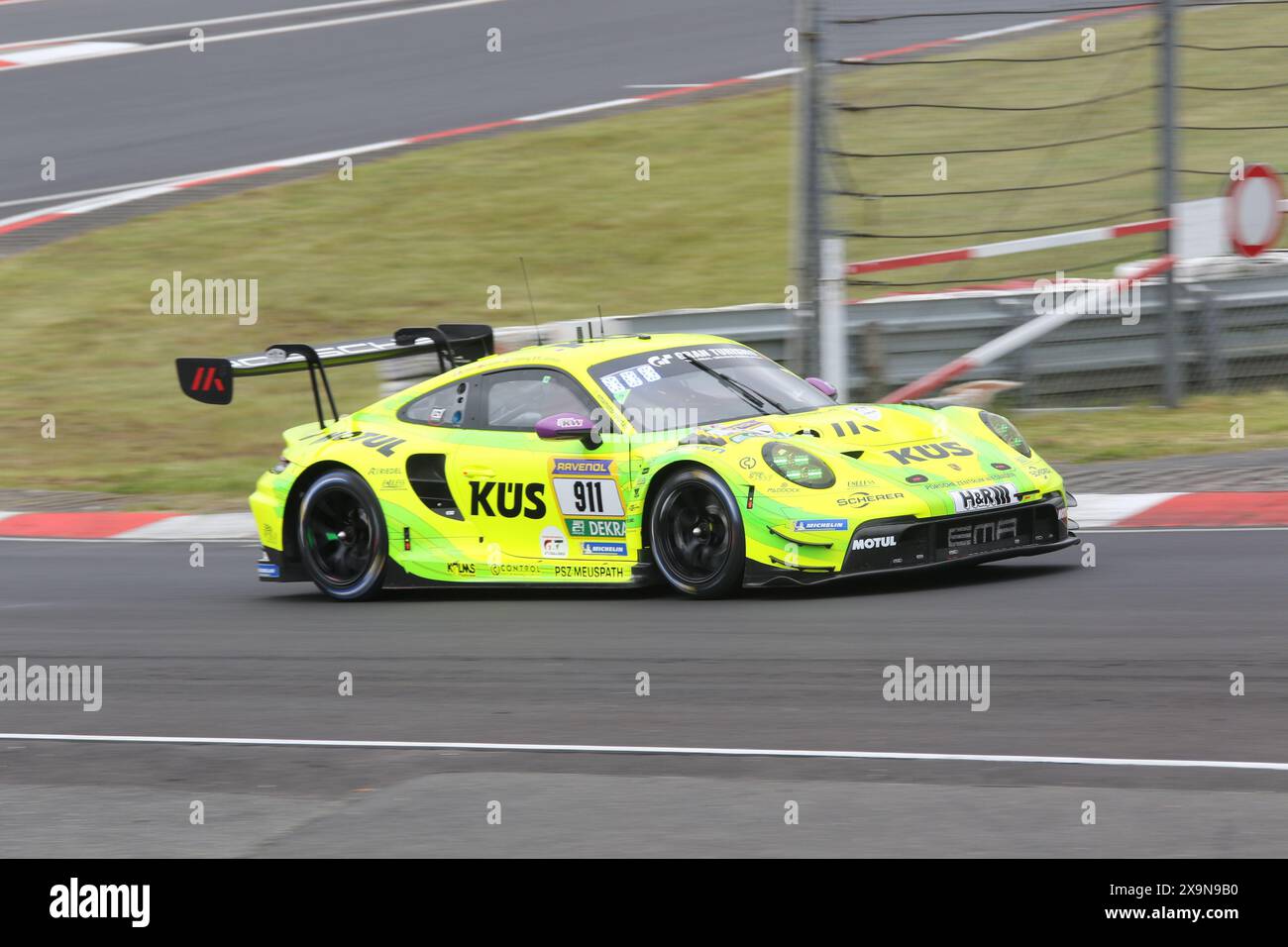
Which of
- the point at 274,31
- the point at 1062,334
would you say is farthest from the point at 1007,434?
the point at 274,31

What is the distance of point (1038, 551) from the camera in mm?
9352

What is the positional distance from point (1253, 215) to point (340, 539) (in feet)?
26.4

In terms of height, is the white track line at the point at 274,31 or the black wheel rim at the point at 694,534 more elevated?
the white track line at the point at 274,31

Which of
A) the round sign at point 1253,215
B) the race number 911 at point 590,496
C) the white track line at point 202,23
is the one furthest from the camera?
the white track line at point 202,23

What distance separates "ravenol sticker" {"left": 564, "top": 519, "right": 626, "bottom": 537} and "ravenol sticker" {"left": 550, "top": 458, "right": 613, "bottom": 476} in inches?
9.0

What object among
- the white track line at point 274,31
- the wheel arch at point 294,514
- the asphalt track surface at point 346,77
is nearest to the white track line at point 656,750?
the wheel arch at point 294,514

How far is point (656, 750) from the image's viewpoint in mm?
6438

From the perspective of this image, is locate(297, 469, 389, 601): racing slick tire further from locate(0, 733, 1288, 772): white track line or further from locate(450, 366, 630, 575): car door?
locate(0, 733, 1288, 772): white track line

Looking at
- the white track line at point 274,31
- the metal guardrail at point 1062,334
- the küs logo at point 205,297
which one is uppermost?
the white track line at point 274,31

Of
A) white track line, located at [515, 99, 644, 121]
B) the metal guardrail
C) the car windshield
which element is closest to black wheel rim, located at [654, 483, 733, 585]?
the car windshield

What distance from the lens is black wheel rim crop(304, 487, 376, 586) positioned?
10578mm

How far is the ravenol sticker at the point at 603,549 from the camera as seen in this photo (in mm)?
9492

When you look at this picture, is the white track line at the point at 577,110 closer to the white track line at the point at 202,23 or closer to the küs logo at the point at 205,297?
the küs logo at the point at 205,297
